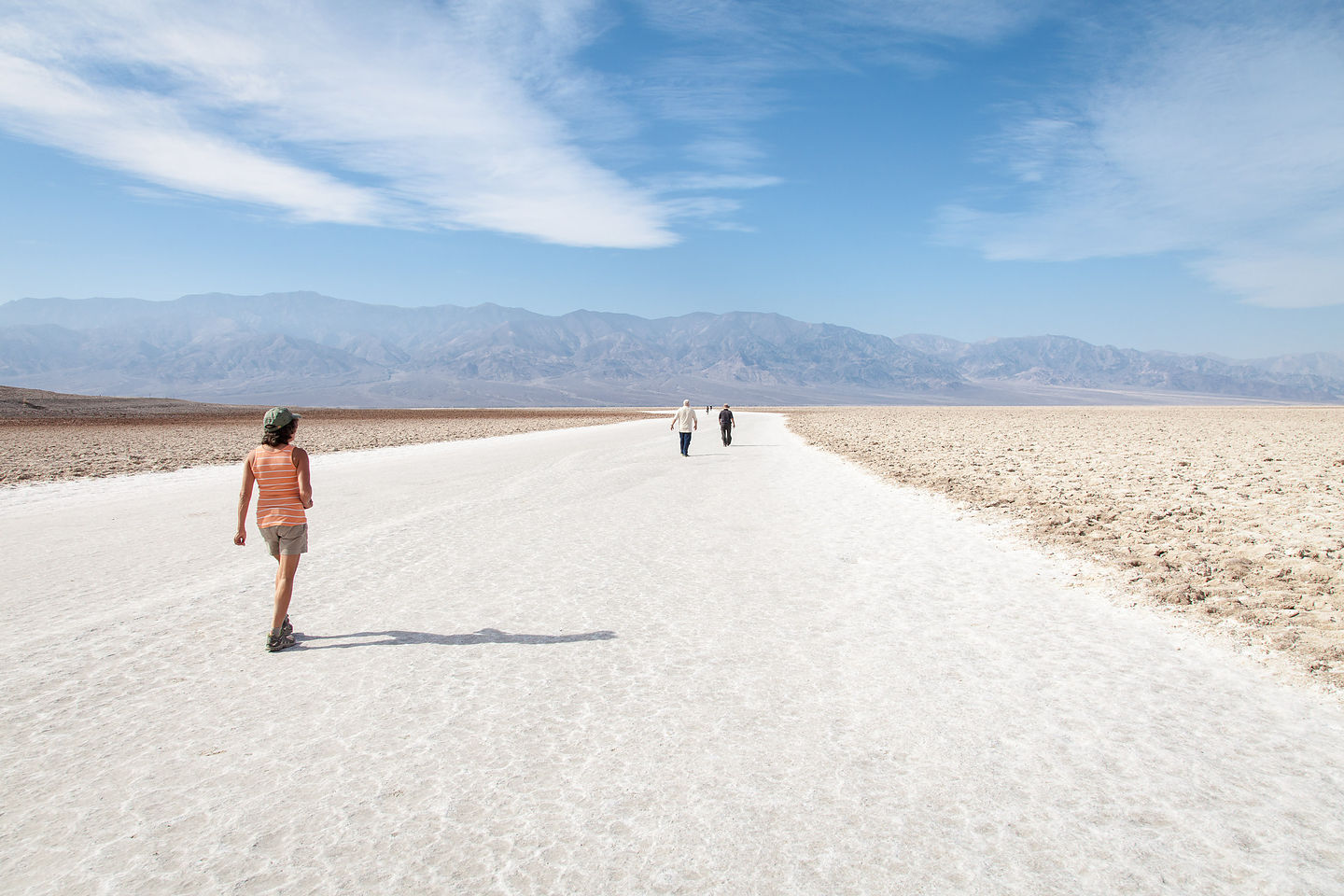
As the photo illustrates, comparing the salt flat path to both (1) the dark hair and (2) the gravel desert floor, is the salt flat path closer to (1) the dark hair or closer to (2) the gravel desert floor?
(2) the gravel desert floor

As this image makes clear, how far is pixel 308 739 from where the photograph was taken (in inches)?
141

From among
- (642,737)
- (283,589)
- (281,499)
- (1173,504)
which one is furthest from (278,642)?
(1173,504)

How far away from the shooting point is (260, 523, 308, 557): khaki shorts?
4.93 metres

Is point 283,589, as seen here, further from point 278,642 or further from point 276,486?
point 276,486

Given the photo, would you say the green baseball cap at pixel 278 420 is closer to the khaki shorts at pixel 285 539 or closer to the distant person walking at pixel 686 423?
the khaki shorts at pixel 285 539

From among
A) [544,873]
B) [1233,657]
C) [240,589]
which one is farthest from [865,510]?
[544,873]

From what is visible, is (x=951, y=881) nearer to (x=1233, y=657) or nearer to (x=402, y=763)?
(x=402, y=763)

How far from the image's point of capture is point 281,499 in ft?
16.1

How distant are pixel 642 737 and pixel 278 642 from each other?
283 cm

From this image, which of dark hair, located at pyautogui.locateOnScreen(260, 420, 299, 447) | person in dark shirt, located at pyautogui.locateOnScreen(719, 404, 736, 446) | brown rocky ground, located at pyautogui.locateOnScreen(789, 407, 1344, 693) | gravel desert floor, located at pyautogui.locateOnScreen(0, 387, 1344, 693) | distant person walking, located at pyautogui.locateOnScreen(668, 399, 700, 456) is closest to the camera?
dark hair, located at pyautogui.locateOnScreen(260, 420, 299, 447)

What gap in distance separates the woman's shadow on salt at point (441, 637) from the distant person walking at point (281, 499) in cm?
23

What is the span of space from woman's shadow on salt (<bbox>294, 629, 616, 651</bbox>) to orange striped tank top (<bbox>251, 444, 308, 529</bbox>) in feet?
2.89

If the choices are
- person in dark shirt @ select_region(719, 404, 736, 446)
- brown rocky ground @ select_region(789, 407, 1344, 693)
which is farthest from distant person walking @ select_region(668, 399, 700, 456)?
brown rocky ground @ select_region(789, 407, 1344, 693)

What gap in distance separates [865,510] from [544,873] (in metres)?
9.06
